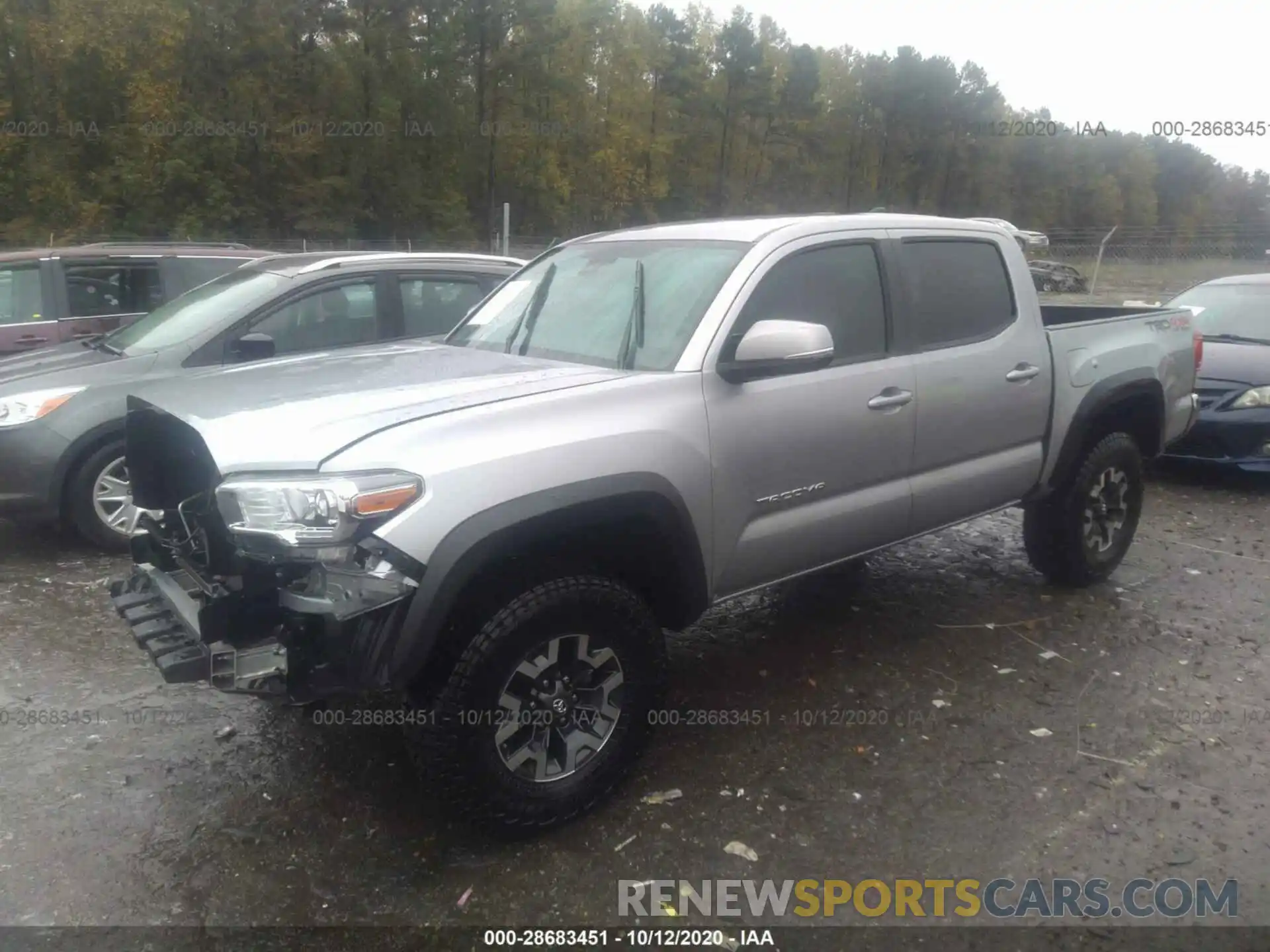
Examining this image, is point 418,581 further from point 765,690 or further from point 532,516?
point 765,690

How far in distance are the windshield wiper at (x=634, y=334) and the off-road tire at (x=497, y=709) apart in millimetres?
852

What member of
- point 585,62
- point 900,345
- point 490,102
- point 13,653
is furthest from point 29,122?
point 900,345

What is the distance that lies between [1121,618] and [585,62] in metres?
52.5

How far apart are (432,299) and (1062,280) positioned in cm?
2004

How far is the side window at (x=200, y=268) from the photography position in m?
7.93

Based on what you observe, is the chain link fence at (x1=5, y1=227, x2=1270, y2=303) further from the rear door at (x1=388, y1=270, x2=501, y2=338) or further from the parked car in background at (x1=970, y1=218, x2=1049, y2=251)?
the parked car in background at (x1=970, y1=218, x2=1049, y2=251)

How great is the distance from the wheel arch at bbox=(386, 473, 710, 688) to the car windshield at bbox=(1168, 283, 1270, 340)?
672cm

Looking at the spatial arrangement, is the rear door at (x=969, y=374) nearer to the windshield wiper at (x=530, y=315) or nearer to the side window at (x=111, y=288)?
the windshield wiper at (x=530, y=315)

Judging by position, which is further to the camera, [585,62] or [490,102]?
[585,62]

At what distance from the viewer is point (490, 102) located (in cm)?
4212

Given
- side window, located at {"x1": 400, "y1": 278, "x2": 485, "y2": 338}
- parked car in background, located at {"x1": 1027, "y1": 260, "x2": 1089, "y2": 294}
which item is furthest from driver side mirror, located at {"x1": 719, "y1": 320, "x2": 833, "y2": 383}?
parked car in background, located at {"x1": 1027, "y1": 260, "x2": 1089, "y2": 294}

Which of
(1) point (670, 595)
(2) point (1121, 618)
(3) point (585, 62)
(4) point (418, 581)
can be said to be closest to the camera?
(4) point (418, 581)

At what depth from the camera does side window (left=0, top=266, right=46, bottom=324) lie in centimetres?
760

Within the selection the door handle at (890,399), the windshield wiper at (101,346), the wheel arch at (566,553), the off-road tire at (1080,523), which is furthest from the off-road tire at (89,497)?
the off-road tire at (1080,523)
